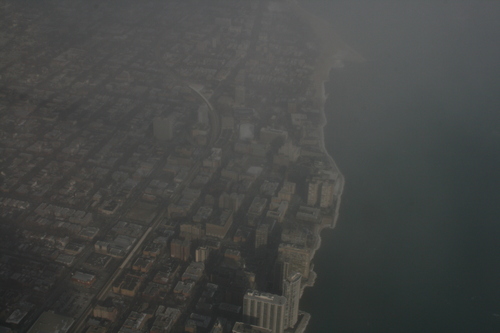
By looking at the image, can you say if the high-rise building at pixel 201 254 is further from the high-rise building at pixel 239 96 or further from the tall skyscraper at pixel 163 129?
the high-rise building at pixel 239 96

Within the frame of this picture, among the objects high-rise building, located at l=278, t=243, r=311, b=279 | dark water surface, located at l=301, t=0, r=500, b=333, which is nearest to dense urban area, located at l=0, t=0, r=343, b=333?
high-rise building, located at l=278, t=243, r=311, b=279

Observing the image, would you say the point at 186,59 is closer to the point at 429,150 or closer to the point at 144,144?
the point at 144,144

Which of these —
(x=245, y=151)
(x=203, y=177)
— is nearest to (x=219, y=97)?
(x=245, y=151)

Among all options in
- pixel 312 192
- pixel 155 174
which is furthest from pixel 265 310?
pixel 155 174

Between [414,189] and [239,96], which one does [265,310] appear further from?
[239,96]

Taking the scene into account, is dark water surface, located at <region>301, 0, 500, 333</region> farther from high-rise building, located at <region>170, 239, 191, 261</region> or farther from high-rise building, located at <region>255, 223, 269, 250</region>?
high-rise building, located at <region>170, 239, 191, 261</region>
